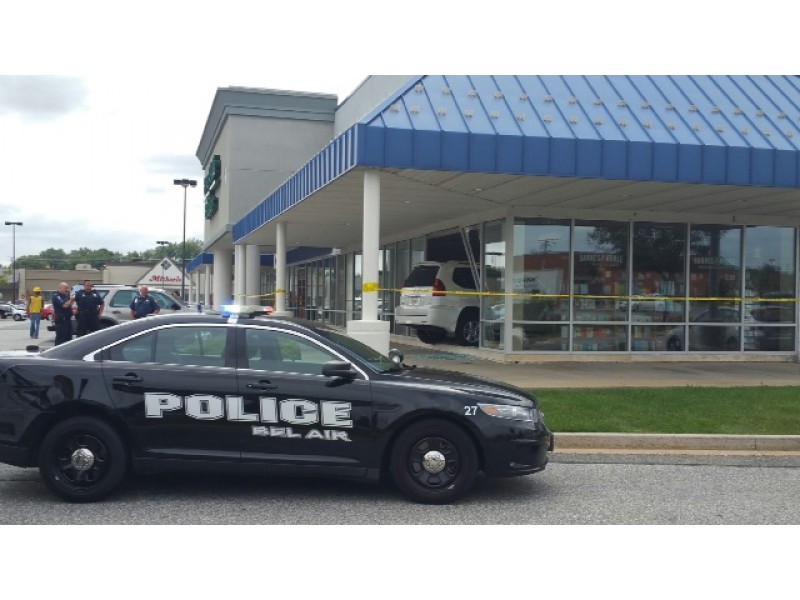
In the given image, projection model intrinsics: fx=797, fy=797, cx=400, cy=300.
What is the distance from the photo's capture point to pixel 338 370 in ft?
21.3

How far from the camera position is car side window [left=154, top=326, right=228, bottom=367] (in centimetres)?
666

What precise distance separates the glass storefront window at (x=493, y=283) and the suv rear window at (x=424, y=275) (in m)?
1.15

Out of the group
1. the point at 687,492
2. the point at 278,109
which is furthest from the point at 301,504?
the point at 278,109

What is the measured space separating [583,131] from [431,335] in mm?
7604

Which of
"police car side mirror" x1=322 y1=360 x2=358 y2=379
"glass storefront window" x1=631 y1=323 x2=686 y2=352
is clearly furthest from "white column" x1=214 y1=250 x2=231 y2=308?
"police car side mirror" x1=322 y1=360 x2=358 y2=379

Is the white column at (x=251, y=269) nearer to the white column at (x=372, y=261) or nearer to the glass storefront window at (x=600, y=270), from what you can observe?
the glass storefront window at (x=600, y=270)

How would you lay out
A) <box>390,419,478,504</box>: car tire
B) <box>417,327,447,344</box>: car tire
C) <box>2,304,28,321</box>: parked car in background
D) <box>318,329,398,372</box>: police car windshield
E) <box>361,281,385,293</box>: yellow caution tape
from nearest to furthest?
<box>390,419,478,504</box>: car tire < <box>318,329,398,372</box>: police car windshield < <box>361,281,385,293</box>: yellow caution tape < <box>417,327,447,344</box>: car tire < <box>2,304,28,321</box>: parked car in background

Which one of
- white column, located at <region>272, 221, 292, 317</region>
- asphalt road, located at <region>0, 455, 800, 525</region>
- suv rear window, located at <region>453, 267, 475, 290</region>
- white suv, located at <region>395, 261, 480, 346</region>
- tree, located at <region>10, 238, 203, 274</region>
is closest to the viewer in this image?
asphalt road, located at <region>0, 455, 800, 525</region>

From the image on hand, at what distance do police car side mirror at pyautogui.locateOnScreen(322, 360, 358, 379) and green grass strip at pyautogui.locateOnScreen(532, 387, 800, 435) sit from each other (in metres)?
3.42

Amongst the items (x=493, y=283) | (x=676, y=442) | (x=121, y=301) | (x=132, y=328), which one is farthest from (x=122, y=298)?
(x=676, y=442)

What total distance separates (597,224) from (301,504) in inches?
481

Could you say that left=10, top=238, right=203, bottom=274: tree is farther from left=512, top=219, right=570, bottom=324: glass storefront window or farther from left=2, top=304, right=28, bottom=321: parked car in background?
left=512, top=219, right=570, bottom=324: glass storefront window

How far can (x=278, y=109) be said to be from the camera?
38719 millimetres

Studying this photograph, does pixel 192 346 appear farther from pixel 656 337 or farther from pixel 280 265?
pixel 280 265
